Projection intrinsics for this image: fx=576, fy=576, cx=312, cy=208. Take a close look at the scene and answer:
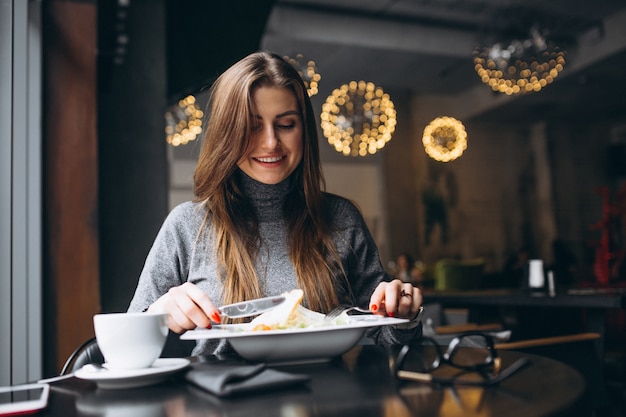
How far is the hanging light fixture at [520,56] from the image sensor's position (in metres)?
5.39

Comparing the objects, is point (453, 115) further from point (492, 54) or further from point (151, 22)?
point (151, 22)

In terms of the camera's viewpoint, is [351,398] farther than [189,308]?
No

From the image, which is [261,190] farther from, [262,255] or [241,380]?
[241,380]

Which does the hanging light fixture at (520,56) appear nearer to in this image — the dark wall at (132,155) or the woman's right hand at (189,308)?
the dark wall at (132,155)

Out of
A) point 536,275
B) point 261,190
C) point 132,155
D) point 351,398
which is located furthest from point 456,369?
point 536,275

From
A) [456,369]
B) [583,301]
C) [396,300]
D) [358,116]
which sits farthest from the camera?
[358,116]

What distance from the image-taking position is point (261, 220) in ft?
4.66

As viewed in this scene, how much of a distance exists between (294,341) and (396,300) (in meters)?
0.23

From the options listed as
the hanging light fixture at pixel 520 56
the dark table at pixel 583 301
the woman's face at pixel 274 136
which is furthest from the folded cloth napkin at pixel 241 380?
the hanging light fixture at pixel 520 56

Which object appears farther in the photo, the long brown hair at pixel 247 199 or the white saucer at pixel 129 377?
the long brown hair at pixel 247 199

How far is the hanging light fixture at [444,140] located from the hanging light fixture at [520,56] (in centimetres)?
178

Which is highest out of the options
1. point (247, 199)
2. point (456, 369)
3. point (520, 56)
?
point (520, 56)

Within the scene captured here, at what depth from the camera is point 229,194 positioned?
4.56 ft

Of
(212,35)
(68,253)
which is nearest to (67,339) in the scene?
(68,253)
